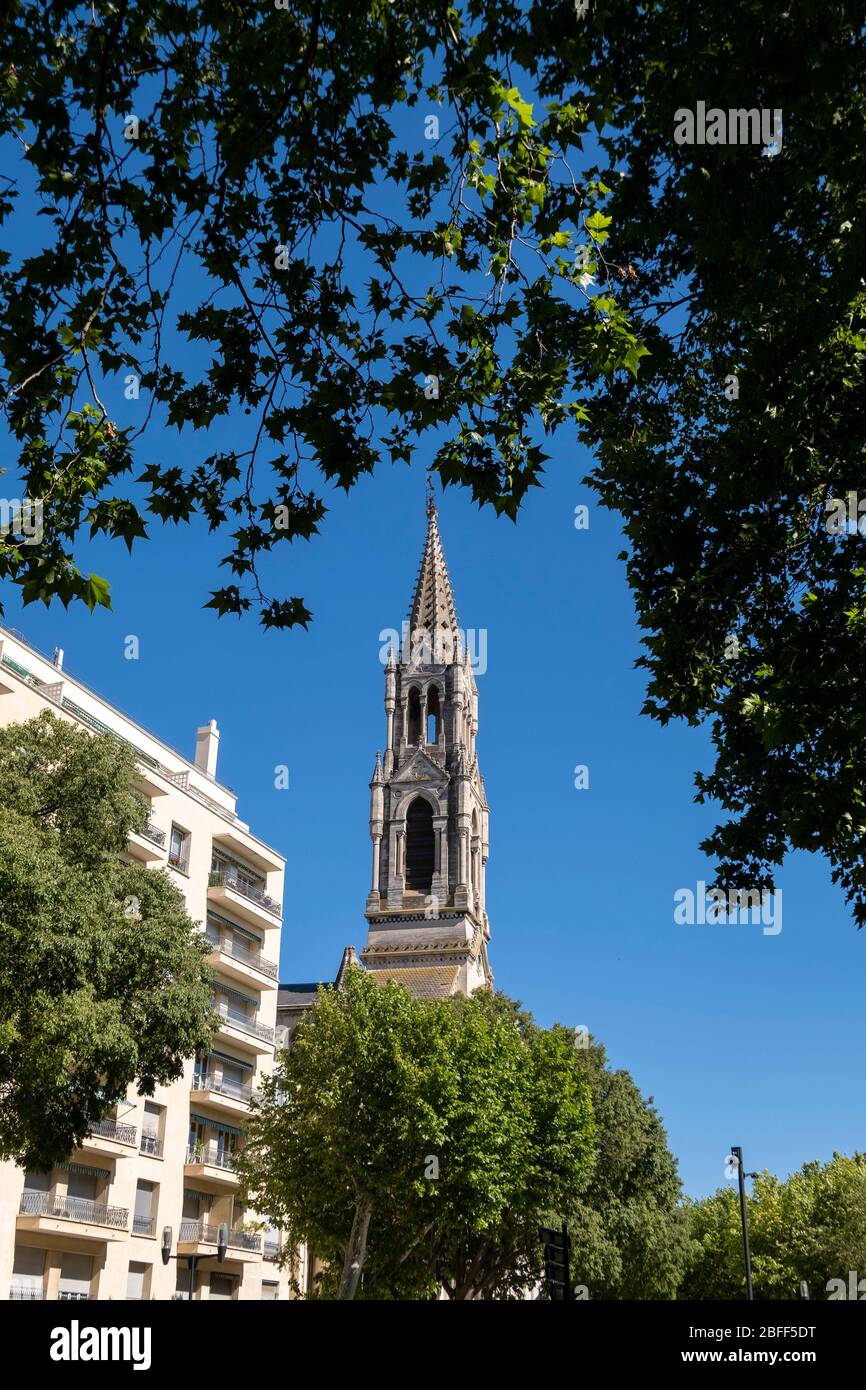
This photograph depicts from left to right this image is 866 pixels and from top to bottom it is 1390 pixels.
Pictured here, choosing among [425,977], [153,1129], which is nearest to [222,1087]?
[153,1129]

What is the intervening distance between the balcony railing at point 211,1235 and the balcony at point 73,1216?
508cm

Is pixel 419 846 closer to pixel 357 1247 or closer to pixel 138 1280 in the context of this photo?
pixel 138 1280

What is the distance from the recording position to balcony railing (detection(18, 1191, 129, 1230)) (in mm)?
33719

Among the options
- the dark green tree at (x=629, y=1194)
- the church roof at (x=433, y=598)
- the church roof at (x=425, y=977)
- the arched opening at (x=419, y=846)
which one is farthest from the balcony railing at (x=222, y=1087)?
the church roof at (x=433, y=598)

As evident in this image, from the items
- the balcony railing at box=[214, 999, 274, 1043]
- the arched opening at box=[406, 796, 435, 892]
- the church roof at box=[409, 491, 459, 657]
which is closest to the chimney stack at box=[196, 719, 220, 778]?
the balcony railing at box=[214, 999, 274, 1043]

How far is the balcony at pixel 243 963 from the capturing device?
45.9 m

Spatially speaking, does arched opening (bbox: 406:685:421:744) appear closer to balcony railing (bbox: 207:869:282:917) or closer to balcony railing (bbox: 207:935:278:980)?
balcony railing (bbox: 207:869:282:917)

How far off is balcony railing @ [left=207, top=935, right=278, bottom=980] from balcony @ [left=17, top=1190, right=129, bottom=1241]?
1128cm

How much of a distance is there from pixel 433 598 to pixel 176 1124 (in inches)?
2336

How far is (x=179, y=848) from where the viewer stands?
4500cm

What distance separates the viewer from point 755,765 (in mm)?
13031
